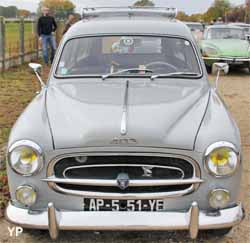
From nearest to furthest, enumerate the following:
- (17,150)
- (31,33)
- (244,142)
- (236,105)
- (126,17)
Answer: (17,150) < (126,17) < (244,142) < (236,105) < (31,33)

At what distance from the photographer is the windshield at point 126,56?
5023 millimetres

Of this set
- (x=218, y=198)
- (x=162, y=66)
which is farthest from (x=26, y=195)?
(x=162, y=66)

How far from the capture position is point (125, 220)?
350cm

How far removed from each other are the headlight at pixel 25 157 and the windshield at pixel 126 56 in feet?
5.19

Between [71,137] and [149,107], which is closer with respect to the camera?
[71,137]

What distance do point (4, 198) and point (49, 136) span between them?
145cm

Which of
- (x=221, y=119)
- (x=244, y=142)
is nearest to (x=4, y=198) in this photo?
(x=221, y=119)

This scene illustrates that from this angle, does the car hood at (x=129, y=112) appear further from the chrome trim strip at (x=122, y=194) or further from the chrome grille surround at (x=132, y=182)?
the chrome trim strip at (x=122, y=194)

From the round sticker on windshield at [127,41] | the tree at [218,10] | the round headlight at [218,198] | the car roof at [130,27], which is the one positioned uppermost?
the car roof at [130,27]

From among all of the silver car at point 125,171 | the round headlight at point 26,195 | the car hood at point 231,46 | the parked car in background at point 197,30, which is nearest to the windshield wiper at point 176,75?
the silver car at point 125,171

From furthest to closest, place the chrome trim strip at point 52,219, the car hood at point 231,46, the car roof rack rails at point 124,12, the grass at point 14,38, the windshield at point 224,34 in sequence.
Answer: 1. the windshield at point 224,34
2. the car hood at point 231,46
3. the grass at point 14,38
4. the car roof rack rails at point 124,12
5. the chrome trim strip at point 52,219

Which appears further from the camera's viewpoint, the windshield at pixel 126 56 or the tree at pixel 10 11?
the tree at pixel 10 11

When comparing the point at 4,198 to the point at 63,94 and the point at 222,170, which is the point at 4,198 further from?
the point at 222,170

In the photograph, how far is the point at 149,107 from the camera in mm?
4051
